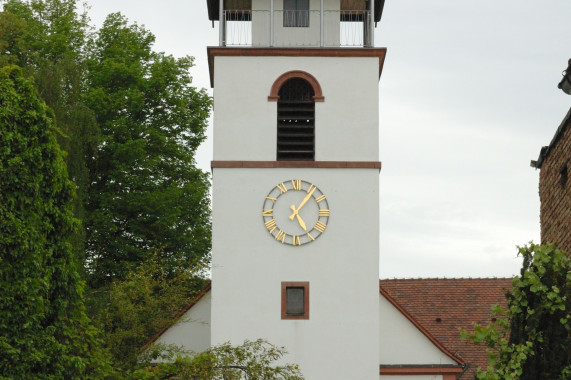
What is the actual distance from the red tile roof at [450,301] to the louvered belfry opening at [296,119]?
23.1ft

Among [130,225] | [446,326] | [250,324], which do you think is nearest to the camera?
[250,324]

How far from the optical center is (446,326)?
40188 millimetres

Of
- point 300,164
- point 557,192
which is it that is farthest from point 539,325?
point 300,164

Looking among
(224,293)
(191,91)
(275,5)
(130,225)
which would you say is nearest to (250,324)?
(224,293)

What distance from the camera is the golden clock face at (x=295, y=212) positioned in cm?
3309

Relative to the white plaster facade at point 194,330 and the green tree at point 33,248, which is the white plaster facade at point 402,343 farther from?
the green tree at point 33,248

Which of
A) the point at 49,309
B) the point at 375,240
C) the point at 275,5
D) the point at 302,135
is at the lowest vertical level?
the point at 49,309

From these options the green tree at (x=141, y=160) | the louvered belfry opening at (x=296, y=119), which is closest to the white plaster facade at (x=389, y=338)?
the louvered belfry opening at (x=296, y=119)

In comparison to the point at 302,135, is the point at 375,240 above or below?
below

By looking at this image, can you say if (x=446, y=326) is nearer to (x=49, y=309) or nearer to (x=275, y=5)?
(x=275, y=5)

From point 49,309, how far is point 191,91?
21.2 m

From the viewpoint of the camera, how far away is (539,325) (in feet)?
69.2

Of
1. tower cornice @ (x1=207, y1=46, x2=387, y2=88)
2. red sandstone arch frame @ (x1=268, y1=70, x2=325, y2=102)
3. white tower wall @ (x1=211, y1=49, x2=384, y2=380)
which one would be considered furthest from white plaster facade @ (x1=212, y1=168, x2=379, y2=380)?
tower cornice @ (x1=207, y1=46, x2=387, y2=88)

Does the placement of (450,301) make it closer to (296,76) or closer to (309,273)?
(309,273)
